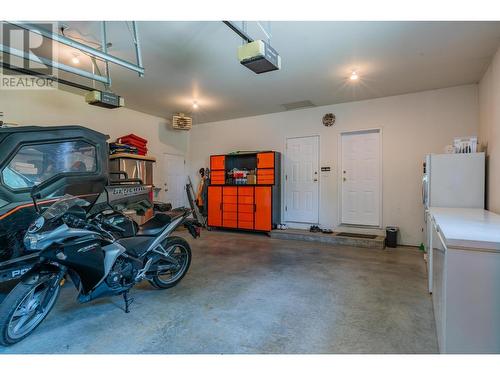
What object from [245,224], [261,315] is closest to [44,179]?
[261,315]

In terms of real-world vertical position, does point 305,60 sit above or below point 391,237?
above

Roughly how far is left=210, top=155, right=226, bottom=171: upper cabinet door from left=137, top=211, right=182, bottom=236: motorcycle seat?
401cm

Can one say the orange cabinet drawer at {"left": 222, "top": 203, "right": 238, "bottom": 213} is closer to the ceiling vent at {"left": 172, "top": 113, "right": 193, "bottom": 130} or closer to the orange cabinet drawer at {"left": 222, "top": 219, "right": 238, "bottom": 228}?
the orange cabinet drawer at {"left": 222, "top": 219, "right": 238, "bottom": 228}

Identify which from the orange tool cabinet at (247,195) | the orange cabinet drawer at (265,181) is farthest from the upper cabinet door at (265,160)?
the orange cabinet drawer at (265,181)

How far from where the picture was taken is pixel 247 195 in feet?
21.2

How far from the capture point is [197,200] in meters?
7.48

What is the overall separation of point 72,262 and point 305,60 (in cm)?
370

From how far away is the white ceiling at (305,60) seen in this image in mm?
3035

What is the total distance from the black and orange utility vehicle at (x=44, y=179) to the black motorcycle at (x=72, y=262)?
155mm

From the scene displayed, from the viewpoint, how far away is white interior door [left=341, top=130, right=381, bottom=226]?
18.2ft

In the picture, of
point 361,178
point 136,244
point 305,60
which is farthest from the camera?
point 361,178

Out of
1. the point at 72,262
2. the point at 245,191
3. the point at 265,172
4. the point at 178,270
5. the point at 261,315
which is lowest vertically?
the point at 261,315

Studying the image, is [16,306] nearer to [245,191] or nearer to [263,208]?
[263,208]

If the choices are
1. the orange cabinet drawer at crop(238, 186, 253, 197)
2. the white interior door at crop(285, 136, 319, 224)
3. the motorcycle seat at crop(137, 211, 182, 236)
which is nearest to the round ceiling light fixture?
the white interior door at crop(285, 136, 319, 224)
